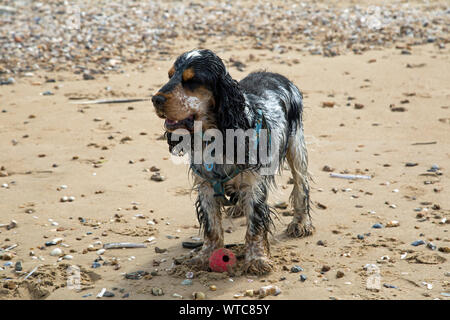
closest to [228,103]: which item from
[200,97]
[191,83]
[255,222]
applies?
[200,97]

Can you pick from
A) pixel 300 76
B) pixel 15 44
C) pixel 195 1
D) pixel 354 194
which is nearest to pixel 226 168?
pixel 354 194

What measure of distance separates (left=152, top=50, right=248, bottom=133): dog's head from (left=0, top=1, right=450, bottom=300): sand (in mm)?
1282

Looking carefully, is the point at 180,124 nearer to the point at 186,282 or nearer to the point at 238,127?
A: the point at 238,127

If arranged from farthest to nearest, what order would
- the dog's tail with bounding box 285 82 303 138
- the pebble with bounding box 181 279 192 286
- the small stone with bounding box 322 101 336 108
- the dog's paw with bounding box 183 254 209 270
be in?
the small stone with bounding box 322 101 336 108 < the dog's tail with bounding box 285 82 303 138 < the dog's paw with bounding box 183 254 209 270 < the pebble with bounding box 181 279 192 286

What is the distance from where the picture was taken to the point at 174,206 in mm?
6434

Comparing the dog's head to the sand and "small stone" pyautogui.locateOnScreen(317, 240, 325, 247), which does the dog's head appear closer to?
the sand

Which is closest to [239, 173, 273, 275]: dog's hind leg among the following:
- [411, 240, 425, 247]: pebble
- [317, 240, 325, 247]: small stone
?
[317, 240, 325, 247]: small stone

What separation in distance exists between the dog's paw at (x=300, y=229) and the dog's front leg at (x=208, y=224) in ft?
3.00

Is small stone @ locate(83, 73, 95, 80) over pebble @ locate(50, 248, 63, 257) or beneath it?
over

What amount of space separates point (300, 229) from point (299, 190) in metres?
0.38

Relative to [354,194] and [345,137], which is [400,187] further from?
[345,137]

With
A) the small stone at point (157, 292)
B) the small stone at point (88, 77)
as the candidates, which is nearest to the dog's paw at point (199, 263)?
the small stone at point (157, 292)

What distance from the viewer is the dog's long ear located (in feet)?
14.9

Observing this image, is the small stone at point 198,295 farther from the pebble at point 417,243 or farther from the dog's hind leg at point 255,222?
the pebble at point 417,243
